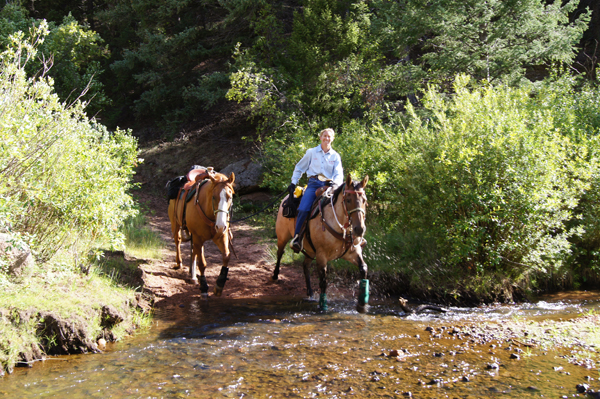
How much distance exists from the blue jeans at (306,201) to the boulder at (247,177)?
31.5 ft

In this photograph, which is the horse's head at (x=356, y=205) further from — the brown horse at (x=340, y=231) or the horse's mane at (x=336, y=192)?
the horse's mane at (x=336, y=192)

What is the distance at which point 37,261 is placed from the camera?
6.77m

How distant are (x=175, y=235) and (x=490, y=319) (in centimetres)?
694

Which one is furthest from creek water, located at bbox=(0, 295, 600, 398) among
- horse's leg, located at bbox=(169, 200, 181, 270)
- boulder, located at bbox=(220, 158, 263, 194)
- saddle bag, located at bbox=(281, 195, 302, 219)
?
boulder, located at bbox=(220, 158, 263, 194)

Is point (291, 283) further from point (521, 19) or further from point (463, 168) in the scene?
point (521, 19)

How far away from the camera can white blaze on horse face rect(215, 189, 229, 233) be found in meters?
7.51

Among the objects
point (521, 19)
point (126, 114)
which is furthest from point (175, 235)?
point (126, 114)

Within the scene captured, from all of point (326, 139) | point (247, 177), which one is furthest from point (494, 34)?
point (247, 177)

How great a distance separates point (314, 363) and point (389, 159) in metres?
6.26

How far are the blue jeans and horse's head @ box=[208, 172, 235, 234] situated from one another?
4.28ft

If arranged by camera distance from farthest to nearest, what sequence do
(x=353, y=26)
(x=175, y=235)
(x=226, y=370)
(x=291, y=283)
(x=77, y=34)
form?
(x=77, y=34)
(x=353, y=26)
(x=175, y=235)
(x=291, y=283)
(x=226, y=370)

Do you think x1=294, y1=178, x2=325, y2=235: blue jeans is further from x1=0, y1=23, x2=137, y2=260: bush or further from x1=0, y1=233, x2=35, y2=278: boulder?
x1=0, y1=233, x2=35, y2=278: boulder

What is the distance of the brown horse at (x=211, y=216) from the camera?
25.4 feet

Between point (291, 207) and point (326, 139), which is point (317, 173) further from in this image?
point (291, 207)
